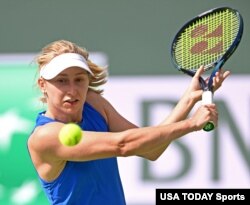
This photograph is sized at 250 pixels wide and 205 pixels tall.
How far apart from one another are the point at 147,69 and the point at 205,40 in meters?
1.47

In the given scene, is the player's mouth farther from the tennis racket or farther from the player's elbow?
the tennis racket

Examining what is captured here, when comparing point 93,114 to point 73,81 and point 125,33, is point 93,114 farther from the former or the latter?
point 125,33

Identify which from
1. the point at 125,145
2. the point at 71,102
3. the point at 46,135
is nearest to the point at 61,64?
the point at 71,102

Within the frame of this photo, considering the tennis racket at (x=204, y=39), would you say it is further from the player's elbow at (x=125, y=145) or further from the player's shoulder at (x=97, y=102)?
the player's elbow at (x=125, y=145)

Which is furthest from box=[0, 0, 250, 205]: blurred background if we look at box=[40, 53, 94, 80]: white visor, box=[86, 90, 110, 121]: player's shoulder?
box=[40, 53, 94, 80]: white visor

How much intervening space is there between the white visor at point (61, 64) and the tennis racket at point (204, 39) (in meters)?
0.47

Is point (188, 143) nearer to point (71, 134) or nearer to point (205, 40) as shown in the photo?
point (205, 40)

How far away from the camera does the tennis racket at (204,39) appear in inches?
128

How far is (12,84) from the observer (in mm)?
4906

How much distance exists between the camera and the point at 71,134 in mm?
2730

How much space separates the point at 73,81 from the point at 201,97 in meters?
0.49

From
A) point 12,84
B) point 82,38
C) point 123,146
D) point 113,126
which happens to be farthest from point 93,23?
point 123,146

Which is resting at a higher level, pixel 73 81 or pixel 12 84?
pixel 12 84

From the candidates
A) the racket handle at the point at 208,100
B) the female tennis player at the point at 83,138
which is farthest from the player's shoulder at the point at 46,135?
the racket handle at the point at 208,100
